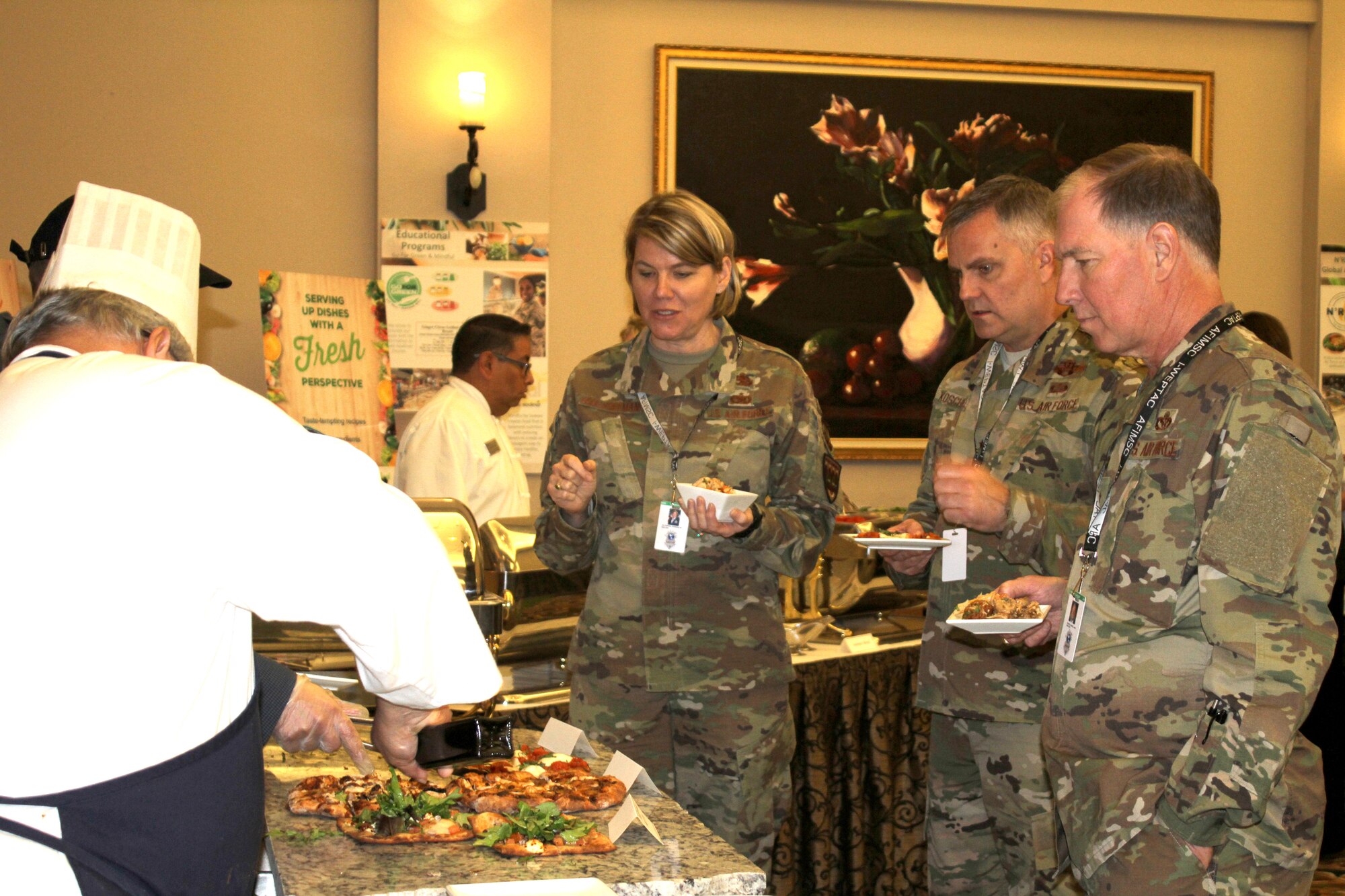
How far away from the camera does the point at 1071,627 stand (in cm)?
167

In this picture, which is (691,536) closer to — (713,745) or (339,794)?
(713,745)

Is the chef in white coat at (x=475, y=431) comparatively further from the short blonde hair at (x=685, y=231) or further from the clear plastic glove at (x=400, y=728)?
the clear plastic glove at (x=400, y=728)

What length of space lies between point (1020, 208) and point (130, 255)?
167 cm

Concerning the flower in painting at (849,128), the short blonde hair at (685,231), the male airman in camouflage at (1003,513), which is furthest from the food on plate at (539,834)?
the flower in painting at (849,128)

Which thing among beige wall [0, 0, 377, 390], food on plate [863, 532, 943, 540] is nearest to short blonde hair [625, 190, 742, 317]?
food on plate [863, 532, 943, 540]

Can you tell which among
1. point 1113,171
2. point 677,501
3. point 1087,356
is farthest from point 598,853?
point 1087,356

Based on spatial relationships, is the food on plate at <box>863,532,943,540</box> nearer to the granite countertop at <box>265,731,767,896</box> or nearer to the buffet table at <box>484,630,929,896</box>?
the buffet table at <box>484,630,929,896</box>

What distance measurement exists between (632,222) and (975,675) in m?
1.17

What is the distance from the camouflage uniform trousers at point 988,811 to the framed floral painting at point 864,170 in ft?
10.6

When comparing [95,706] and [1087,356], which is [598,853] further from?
[1087,356]

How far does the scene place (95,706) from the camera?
3.65 feet

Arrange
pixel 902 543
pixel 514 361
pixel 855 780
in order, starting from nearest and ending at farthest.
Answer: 1. pixel 902 543
2. pixel 855 780
3. pixel 514 361

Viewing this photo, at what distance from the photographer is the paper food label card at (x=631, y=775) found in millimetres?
1819

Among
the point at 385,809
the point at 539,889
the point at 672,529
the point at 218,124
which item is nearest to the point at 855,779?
the point at 672,529
